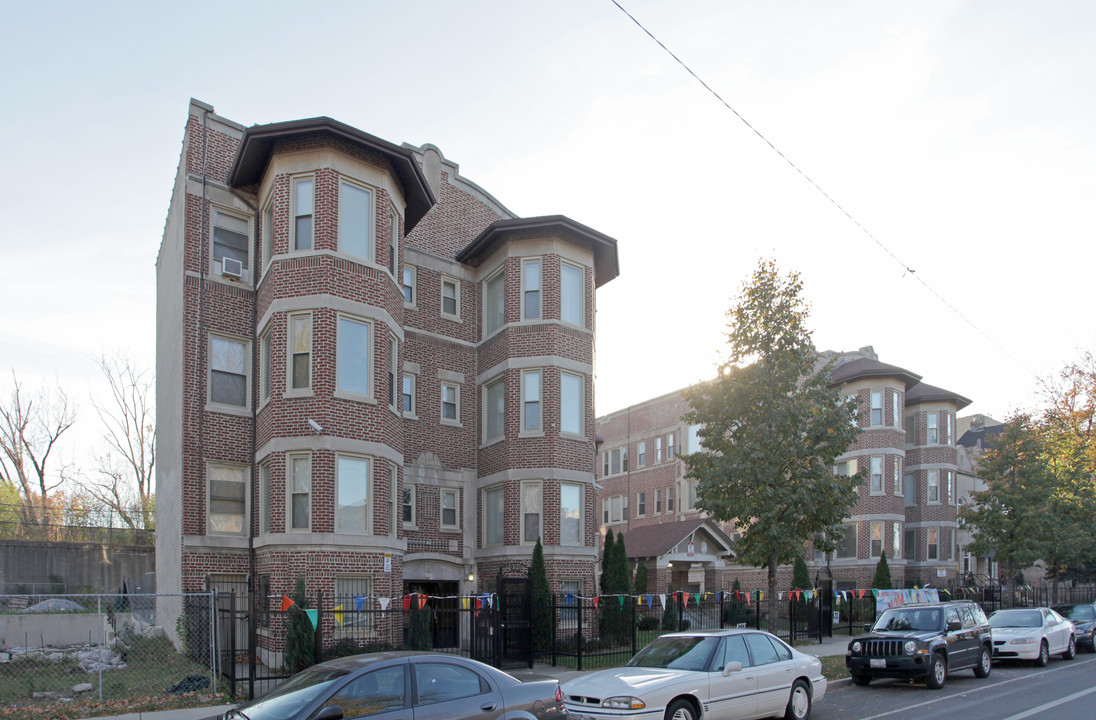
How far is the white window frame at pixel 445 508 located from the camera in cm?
2377

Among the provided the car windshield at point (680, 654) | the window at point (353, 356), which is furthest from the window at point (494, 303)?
the car windshield at point (680, 654)

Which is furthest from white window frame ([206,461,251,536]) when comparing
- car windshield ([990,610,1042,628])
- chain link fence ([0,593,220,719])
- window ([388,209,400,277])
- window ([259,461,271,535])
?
car windshield ([990,610,1042,628])

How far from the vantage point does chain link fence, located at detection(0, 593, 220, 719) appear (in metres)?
13.4

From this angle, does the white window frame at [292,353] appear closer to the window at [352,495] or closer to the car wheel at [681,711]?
the window at [352,495]

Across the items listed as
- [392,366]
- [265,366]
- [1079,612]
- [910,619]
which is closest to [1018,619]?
[1079,612]

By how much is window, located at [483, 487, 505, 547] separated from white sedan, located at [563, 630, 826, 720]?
1154 cm

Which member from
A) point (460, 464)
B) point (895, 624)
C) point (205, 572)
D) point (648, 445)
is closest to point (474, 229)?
point (460, 464)

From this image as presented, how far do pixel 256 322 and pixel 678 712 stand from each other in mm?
14293

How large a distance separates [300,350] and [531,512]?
25.2ft

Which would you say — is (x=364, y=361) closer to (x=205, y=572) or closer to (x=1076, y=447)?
(x=205, y=572)

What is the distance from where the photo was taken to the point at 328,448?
718 inches

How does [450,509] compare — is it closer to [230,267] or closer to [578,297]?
[578,297]

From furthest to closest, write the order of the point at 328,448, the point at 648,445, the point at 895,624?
the point at 648,445, the point at 328,448, the point at 895,624

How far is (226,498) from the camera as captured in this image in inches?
785
